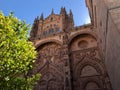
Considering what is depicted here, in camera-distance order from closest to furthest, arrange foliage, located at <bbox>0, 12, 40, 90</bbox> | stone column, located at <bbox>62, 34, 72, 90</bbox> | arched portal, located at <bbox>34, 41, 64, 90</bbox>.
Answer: foliage, located at <bbox>0, 12, 40, 90</bbox>
stone column, located at <bbox>62, 34, 72, 90</bbox>
arched portal, located at <bbox>34, 41, 64, 90</bbox>

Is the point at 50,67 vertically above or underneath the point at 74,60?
underneath

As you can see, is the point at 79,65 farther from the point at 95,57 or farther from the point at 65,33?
the point at 65,33

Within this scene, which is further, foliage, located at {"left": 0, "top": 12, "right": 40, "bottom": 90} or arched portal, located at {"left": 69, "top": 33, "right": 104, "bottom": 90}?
arched portal, located at {"left": 69, "top": 33, "right": 104, "bottom": 90}

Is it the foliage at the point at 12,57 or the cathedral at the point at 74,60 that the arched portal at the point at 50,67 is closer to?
the cathedral at the point at 74,60

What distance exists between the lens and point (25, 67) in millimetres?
8844

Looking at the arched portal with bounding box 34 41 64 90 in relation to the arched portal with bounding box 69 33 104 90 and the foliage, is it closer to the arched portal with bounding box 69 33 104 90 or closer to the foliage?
the arched portal with bounding box 69 33 104 90

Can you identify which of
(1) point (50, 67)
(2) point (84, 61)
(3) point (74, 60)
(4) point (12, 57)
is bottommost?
(4) point (12, 57)

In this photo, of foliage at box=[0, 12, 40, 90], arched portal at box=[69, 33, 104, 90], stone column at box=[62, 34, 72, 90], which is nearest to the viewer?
foliage at box=[0, 12, 40, 90]

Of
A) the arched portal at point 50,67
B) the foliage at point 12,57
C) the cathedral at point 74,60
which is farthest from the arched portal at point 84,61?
the foliage at point 12,57

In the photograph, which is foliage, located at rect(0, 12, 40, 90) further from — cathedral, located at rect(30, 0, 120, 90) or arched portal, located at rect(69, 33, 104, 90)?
arched portal, located at rect(69, 33, 104, 90)

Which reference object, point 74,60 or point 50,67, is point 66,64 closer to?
point 74,60

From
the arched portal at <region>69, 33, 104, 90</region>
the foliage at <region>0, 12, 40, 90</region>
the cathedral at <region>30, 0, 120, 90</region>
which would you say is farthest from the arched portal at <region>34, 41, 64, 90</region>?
the foliage at <region>0, 12, 40, 90</region>

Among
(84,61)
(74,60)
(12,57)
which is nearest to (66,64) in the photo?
(74,60)

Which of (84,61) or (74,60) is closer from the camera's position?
(84,61)
